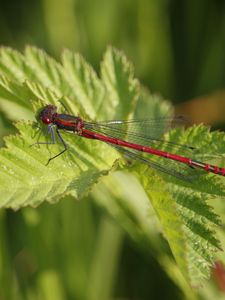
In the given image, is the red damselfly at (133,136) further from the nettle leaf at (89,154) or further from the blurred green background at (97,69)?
the blurred green background at (97,69)

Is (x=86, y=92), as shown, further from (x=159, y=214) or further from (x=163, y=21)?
(x=163, y=21)

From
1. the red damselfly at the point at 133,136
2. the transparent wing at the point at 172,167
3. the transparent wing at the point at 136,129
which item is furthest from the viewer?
the transparent wing at the point at 136,129

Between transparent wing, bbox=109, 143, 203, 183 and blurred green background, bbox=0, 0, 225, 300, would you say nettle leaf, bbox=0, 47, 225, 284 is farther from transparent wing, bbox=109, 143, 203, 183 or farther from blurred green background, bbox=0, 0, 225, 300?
blurred green background, bbox=0, 0, 225, 300

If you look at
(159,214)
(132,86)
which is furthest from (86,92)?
(159,214)

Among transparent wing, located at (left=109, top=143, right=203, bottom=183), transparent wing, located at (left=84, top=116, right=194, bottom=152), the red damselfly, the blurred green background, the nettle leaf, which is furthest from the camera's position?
the blurred green background

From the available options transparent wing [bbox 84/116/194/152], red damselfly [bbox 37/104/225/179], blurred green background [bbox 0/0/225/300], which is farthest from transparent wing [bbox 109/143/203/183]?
blurred green background [bbox 0/0/225/300]

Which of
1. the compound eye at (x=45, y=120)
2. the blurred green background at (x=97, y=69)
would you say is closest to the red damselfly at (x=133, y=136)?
the compound eye at (x=45, y=120)
